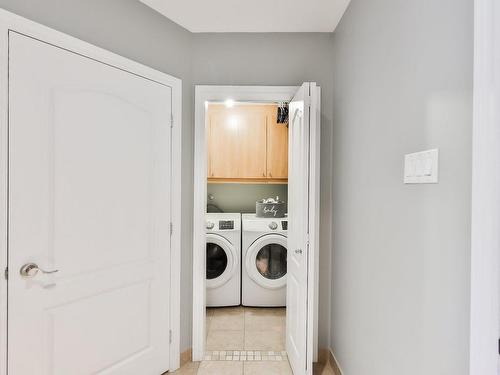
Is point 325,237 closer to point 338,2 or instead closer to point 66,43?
point 338,2

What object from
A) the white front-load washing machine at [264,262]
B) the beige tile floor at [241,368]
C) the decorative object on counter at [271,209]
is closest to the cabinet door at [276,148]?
the decorative object on counter at [271,209]

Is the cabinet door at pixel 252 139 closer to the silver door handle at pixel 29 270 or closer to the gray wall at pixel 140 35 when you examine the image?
the gray wall at pixel 140 35

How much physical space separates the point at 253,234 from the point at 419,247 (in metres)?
2.19

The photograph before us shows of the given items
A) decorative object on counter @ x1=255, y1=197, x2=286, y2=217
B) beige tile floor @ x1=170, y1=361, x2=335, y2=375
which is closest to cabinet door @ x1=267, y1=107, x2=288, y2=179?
decorative object on counter @ x1=255, y1=197, x2=286, y2=217

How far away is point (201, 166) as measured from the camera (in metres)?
2.28

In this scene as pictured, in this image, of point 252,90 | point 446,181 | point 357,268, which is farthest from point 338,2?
point 357,268

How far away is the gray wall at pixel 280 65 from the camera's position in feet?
7.47

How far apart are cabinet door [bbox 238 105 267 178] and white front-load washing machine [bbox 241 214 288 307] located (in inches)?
26.5

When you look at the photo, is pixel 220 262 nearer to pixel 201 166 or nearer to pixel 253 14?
pixel 201 166

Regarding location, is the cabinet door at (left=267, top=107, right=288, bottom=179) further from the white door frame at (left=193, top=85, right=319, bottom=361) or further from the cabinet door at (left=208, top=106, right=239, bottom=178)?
the white door frame at (left=193, top=85, right=319, bottom=361)

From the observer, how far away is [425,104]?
3.51 feet

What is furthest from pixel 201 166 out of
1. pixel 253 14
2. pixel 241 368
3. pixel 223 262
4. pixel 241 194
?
pixel 241 194

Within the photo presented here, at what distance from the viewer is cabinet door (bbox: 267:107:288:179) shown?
140 inches

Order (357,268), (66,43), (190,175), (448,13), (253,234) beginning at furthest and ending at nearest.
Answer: (253,234)
(190,175)
(357,268)
(66,43)
(448,13)
